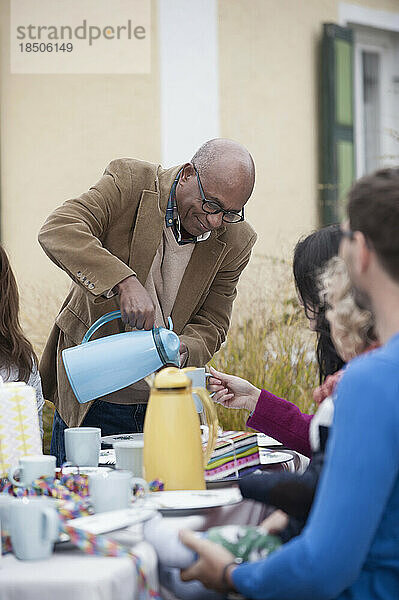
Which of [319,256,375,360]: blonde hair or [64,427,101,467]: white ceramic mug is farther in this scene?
[64,427,101,467]: white ceramic mug

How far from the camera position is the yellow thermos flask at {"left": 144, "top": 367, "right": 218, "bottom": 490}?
1.36 metres

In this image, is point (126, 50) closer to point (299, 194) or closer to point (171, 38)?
point (171, 38)

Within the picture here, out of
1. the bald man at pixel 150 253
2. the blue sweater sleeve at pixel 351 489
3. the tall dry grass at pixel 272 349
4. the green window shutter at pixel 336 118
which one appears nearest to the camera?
the blue sweater sleeve at pixel 351 489

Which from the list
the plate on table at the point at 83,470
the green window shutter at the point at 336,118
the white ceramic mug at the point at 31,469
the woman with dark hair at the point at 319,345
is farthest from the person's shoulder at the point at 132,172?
the green window shutter at the point at 336,118

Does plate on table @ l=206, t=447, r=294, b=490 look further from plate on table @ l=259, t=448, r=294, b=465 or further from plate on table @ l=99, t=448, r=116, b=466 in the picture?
plate on table @ l=99, t=448, r=116, b=466

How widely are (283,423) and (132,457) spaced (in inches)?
15.8

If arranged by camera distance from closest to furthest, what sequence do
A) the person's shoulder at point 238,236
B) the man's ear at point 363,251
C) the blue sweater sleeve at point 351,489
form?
1. the blue sweater sleeve at point 351,489
2. the man's ear at point 363,251
3. the person's shoulder at point 238,236

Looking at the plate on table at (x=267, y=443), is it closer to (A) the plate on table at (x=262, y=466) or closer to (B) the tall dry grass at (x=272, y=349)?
(A) the plate on table at (x=262, y=466)

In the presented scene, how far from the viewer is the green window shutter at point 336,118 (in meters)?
5.07

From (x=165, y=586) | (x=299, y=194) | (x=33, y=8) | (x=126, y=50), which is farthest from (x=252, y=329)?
→ (x=165, y=586)

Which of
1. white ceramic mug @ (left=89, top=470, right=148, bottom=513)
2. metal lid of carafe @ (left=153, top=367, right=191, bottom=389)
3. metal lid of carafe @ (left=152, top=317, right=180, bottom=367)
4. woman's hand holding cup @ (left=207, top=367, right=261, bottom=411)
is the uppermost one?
metal lid of carafe @ (left=152, top=317, right=180, bottom=367)

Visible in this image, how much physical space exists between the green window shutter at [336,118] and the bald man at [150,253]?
9.49ft

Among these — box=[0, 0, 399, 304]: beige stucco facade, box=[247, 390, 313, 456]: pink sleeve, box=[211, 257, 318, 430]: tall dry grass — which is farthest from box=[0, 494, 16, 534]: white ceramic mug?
box=[0, 0, 399, 304]: beige stucco facade

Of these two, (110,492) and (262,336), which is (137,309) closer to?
(110,492)
